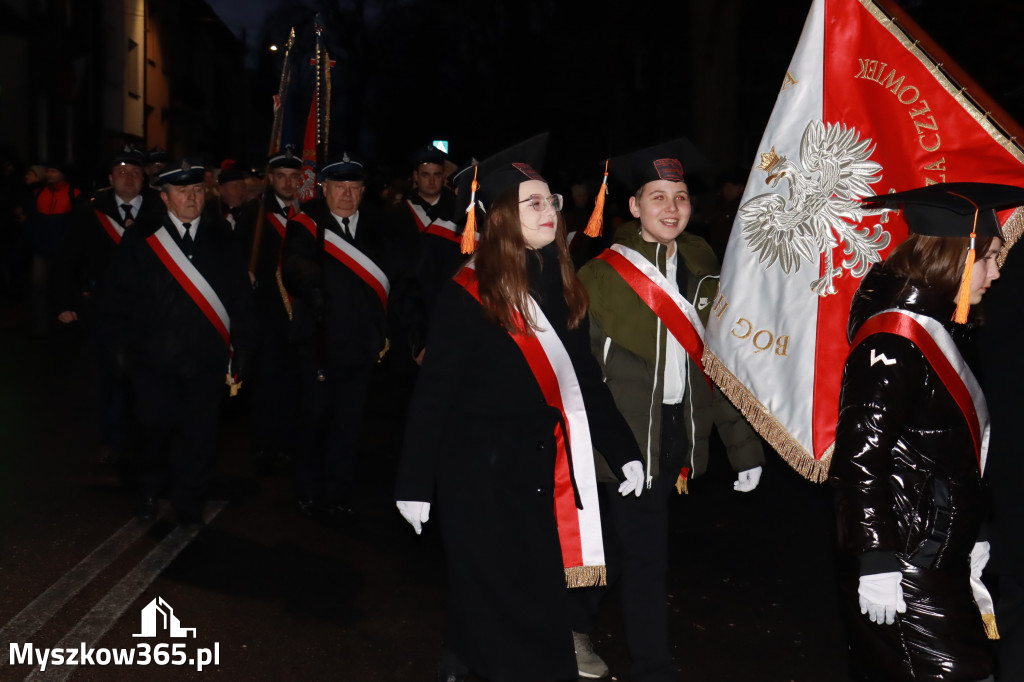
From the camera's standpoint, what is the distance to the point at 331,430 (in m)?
7.26

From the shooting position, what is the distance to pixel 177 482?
6875 millimetres

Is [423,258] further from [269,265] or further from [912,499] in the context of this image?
[912,499]

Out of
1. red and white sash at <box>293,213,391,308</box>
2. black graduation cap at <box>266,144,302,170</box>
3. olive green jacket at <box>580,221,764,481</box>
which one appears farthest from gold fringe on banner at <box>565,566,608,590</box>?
black graduation cap at <box>266,144,302,170</box>

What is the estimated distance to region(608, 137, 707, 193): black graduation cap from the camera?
465 cm

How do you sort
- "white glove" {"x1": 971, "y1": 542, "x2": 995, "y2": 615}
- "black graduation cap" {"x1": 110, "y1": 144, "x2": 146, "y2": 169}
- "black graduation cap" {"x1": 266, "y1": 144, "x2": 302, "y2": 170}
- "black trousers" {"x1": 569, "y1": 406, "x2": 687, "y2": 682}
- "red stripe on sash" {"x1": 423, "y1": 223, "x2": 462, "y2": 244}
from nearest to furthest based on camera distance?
"white glove" {"x1": 971, "y1": 542, "x2": 995, "y2": 615} < "black trousers" {"x1": 569, "y1": 406, "x2": 687, "y2": 682} < "red stripe on sash" {"x1": 423, "y1": 223, "x2": 462, "y2": 244} < "black graduation cap" {"x1": 266, "y1": 144, "x2": 302, "y2": 170} < "black graduation cap" {"x1": 110, "y1": 144, "x2": 146, "y2": 169}

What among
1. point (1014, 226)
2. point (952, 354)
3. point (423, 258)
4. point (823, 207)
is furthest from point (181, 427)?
point (952, 354)

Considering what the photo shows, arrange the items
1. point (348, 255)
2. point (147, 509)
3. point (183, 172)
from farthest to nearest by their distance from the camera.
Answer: point (348, 255), point (147, 509), point (183, 172)

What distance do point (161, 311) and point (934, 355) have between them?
4.72 meters

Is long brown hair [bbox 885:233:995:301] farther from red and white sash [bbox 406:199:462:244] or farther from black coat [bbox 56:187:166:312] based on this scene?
black coat [bbox 56:187:166:312]

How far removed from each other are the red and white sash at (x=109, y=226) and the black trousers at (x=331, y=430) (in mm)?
2321

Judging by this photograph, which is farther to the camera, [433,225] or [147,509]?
[433,225]

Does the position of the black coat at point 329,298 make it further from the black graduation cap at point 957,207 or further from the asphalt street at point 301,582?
the black graduation cap at point 957,207

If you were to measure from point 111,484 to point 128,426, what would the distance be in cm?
81

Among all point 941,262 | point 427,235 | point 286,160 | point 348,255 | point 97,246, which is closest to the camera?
point 941,262
